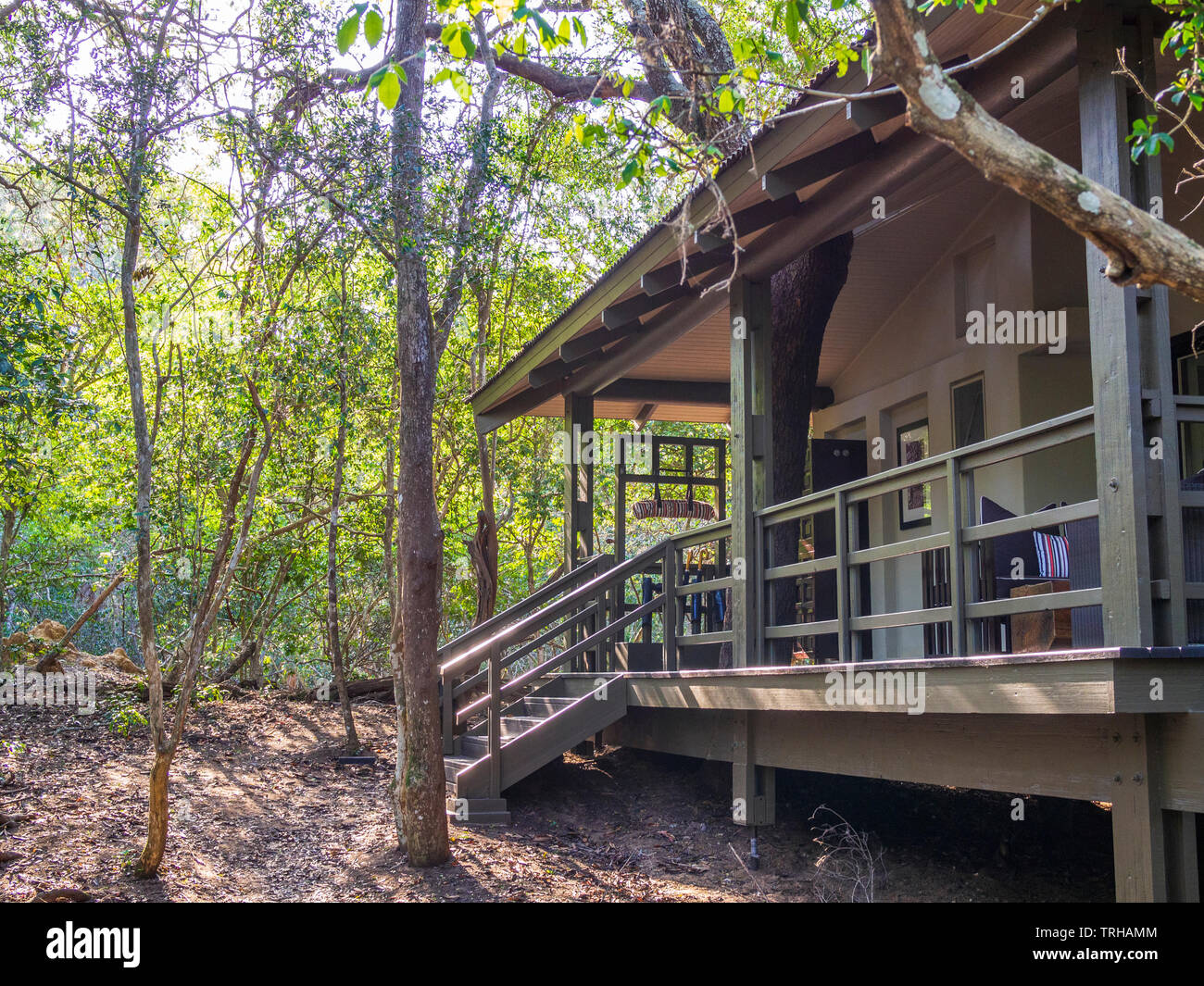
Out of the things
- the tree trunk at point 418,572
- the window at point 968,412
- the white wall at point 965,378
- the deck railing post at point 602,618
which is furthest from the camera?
the deck railing post at point 602,618

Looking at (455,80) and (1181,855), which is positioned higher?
(455,80)

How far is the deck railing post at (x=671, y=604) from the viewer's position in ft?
29.6

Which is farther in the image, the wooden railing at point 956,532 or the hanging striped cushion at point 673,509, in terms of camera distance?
the hanging striped cushion at point 673,509

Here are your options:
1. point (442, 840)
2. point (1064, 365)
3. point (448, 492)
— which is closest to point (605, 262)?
point (448, 492)

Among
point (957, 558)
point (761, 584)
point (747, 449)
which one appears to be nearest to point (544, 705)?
point (761, 584)

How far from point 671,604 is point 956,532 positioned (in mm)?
4015

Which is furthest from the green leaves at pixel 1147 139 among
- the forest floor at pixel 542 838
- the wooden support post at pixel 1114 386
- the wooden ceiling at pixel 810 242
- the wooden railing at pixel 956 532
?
the forest floor at pixel 542 838

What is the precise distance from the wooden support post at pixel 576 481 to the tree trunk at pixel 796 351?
2.24 m

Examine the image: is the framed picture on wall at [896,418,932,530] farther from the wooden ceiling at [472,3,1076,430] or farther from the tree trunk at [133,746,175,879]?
the tree trunk at [133,746,175,879]

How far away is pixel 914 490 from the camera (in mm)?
10789

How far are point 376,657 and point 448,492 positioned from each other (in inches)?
306

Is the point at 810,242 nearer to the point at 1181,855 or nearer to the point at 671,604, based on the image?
the point at 671,604

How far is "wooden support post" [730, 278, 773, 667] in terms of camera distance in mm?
7617

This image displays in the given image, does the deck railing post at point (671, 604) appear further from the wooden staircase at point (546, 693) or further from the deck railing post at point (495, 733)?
the deck railing post at point (495, 733)
